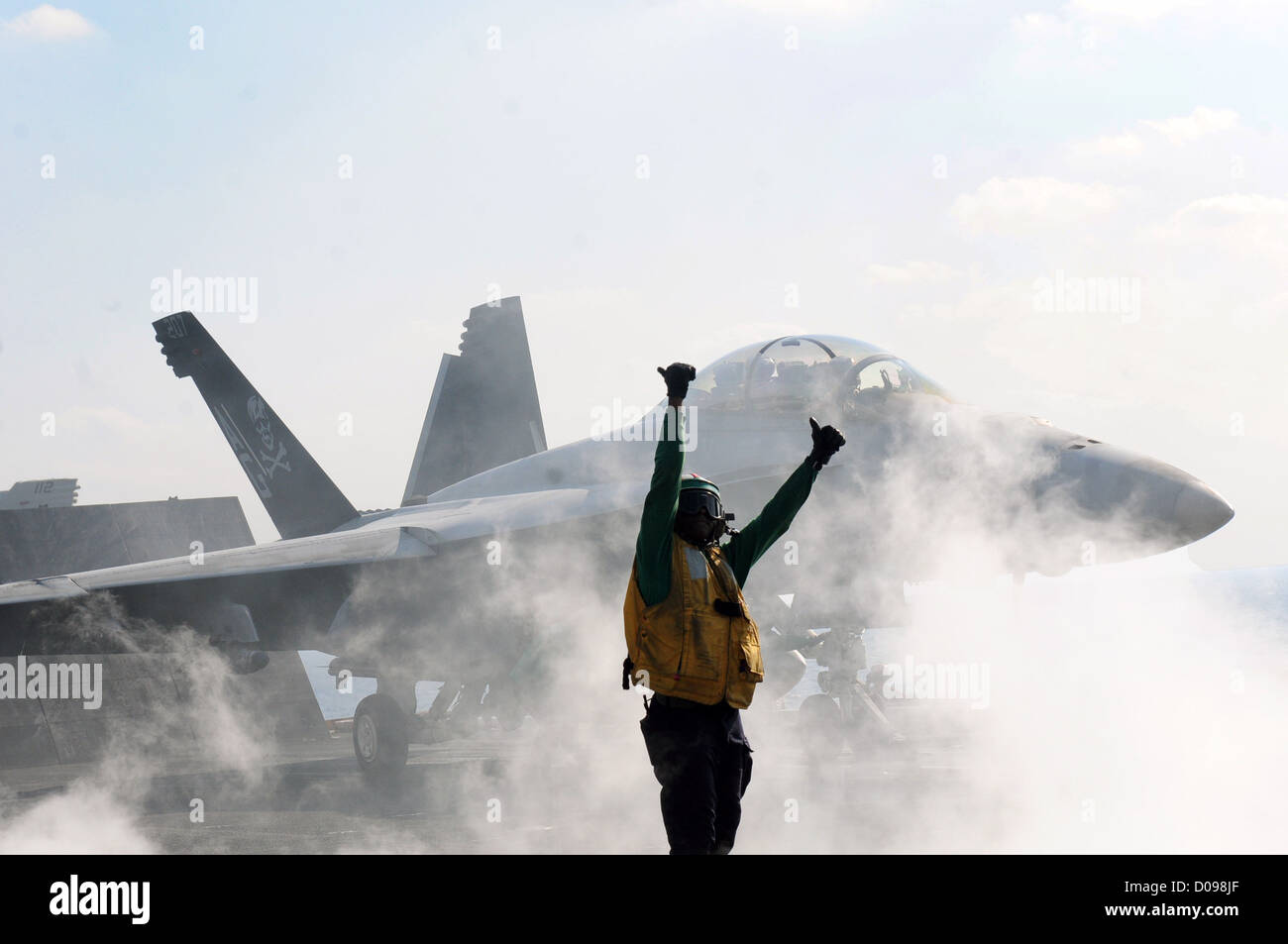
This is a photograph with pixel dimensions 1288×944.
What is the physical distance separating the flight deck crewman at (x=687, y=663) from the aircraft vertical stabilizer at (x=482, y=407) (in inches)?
656

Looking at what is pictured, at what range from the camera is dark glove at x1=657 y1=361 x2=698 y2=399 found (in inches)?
158

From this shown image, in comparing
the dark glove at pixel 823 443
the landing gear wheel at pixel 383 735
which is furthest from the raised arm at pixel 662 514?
the landing gear wheel at pixel 383 735

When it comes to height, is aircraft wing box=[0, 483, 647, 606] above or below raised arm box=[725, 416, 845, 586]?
above

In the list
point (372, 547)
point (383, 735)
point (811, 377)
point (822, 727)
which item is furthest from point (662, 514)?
point (822, 727)

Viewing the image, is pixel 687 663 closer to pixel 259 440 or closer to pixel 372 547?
pixel 372 547

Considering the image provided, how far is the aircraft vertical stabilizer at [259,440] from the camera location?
53.6ft

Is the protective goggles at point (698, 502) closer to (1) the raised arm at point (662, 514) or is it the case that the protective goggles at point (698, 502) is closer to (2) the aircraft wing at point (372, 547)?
(1) the raised arm at point (662, 514)

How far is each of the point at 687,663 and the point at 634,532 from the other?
24.6 feet

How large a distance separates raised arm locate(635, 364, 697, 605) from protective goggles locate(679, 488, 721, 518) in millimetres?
206

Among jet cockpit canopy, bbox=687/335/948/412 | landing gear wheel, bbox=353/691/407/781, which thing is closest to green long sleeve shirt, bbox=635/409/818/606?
jet cockpit canopy, bbox=687/335/948/412

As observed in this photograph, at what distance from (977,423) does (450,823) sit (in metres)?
6.17

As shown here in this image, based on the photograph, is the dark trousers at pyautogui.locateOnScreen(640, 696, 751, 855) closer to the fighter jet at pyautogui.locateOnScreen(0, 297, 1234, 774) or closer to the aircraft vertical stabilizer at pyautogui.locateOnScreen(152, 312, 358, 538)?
the fighter jet at pyautogui.locateOnScreen(0, 297, 1234, 774)
